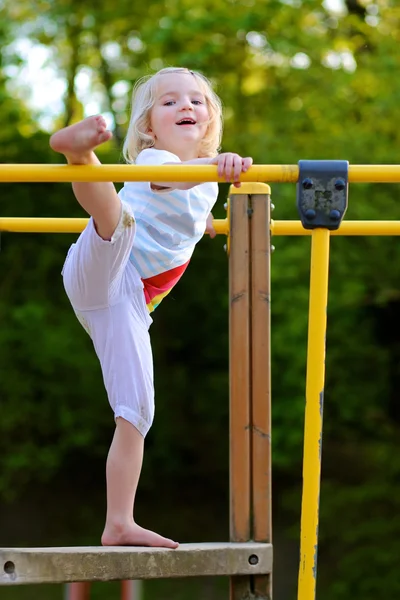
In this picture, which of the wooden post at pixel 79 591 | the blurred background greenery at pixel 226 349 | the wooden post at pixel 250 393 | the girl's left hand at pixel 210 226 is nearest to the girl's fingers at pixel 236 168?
the wooden post at pixel 250 393

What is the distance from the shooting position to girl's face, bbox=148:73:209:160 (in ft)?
7.86

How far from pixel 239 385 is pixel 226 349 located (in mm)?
6413

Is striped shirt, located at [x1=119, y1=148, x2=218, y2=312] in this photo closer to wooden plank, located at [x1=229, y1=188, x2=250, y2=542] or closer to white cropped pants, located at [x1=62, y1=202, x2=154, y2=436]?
white cropped pants, located at [x1=62, y1=202, x2=154, y2=436]

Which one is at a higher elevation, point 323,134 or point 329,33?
point 329,33

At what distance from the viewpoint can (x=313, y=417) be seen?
6.68 feet

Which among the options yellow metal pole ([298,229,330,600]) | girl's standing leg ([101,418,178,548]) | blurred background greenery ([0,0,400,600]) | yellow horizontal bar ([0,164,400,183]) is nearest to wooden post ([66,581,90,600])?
girl's standing leg ([101,418,178,548])

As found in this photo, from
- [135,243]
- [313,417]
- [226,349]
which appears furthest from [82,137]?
[226,349]

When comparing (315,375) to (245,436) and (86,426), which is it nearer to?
(245,436)

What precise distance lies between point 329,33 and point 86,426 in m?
3.77

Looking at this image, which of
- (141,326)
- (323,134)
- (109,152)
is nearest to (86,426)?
(109,152)

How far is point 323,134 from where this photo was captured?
7938 mm

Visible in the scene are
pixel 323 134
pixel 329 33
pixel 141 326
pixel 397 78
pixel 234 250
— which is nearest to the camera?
pixel 234 250

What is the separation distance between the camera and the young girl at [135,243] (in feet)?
6.55

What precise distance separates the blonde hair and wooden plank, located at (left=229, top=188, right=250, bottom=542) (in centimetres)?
46
